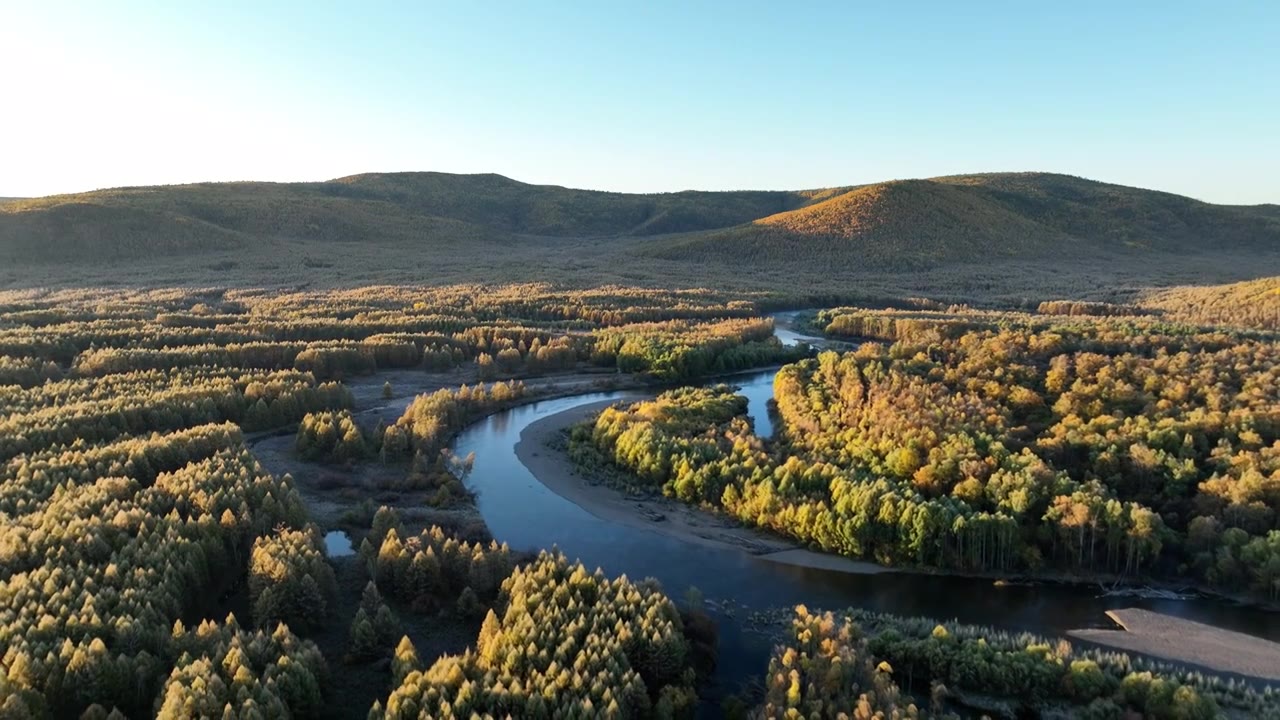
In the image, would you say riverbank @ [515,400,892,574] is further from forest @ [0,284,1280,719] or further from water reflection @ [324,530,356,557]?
water reflection @ [324,530,356,557]

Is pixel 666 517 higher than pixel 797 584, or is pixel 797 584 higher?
pixel 666 517

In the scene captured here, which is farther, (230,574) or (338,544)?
(338,544)

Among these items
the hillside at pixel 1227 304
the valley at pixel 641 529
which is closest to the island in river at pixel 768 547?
the valley at pixel 641 529

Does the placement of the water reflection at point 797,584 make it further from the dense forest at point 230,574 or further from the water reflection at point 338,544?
the water reflection at point 338,544

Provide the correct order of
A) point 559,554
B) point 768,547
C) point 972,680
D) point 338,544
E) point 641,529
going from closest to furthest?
1. point 972,680
2. point 559,554
3. point 768,547
4. point 338,544
5. point 641,529

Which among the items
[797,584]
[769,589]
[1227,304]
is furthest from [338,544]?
[1227,304]

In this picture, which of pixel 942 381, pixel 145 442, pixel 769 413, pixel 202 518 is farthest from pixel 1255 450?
pixel 145 442

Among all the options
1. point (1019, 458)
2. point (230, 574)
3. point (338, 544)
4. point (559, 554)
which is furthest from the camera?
point (338, 544)

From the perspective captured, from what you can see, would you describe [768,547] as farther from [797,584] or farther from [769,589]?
[769,589]
